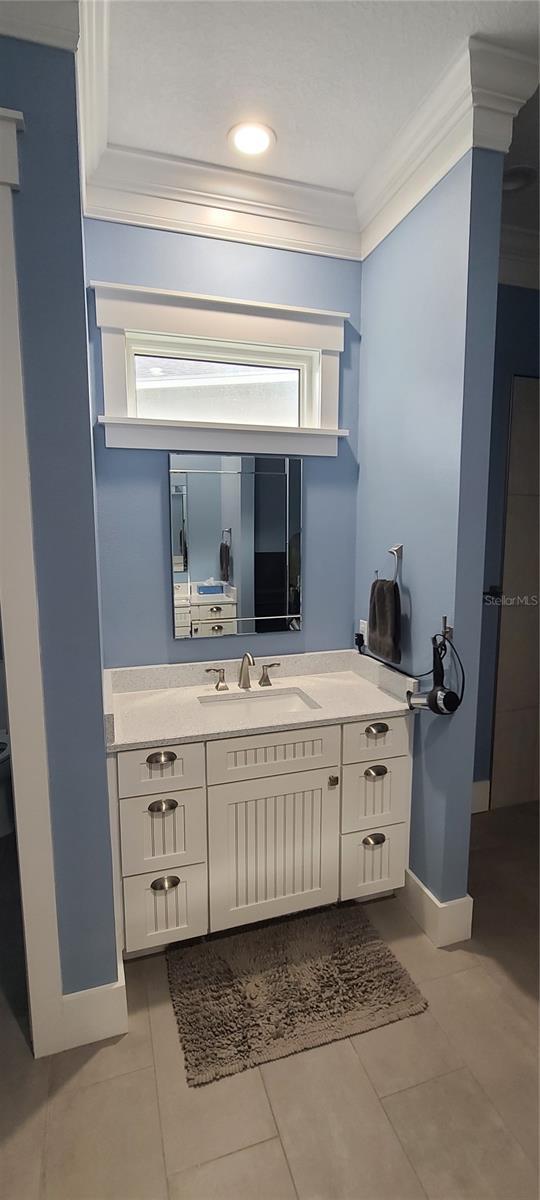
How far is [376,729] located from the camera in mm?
1900

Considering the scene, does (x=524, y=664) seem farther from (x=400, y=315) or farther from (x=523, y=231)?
(x=523, y=231)

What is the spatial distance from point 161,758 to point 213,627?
683mm

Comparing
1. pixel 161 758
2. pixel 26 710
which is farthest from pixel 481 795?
pixel 26 710

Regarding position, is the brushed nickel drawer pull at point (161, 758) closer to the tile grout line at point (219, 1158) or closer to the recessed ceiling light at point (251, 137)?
the tile grout line at point (219, 1158)

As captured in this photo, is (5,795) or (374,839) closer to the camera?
(374,839)

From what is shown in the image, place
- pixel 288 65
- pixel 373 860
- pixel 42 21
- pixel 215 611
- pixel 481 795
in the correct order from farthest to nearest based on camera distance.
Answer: pixel 481 795, pixel 215 611, pixel 373 860, pixel 288 65, pixel 42 21

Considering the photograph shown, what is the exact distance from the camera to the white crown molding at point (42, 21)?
1.14 metres

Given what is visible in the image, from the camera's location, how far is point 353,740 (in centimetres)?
188

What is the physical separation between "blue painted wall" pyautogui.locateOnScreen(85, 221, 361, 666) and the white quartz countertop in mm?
170

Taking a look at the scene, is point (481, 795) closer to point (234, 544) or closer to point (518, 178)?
point (234, 544)

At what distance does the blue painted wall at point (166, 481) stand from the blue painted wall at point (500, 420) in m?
Answer: 0.74

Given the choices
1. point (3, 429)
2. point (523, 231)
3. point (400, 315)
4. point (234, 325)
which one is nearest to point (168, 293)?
point (234, 325)

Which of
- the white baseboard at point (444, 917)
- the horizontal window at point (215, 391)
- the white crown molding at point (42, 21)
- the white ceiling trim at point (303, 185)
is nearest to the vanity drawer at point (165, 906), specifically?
the white baseboard at point (444, 917)

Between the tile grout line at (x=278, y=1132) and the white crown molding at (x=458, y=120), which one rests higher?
the white crown molding at (x=458, y=120)
